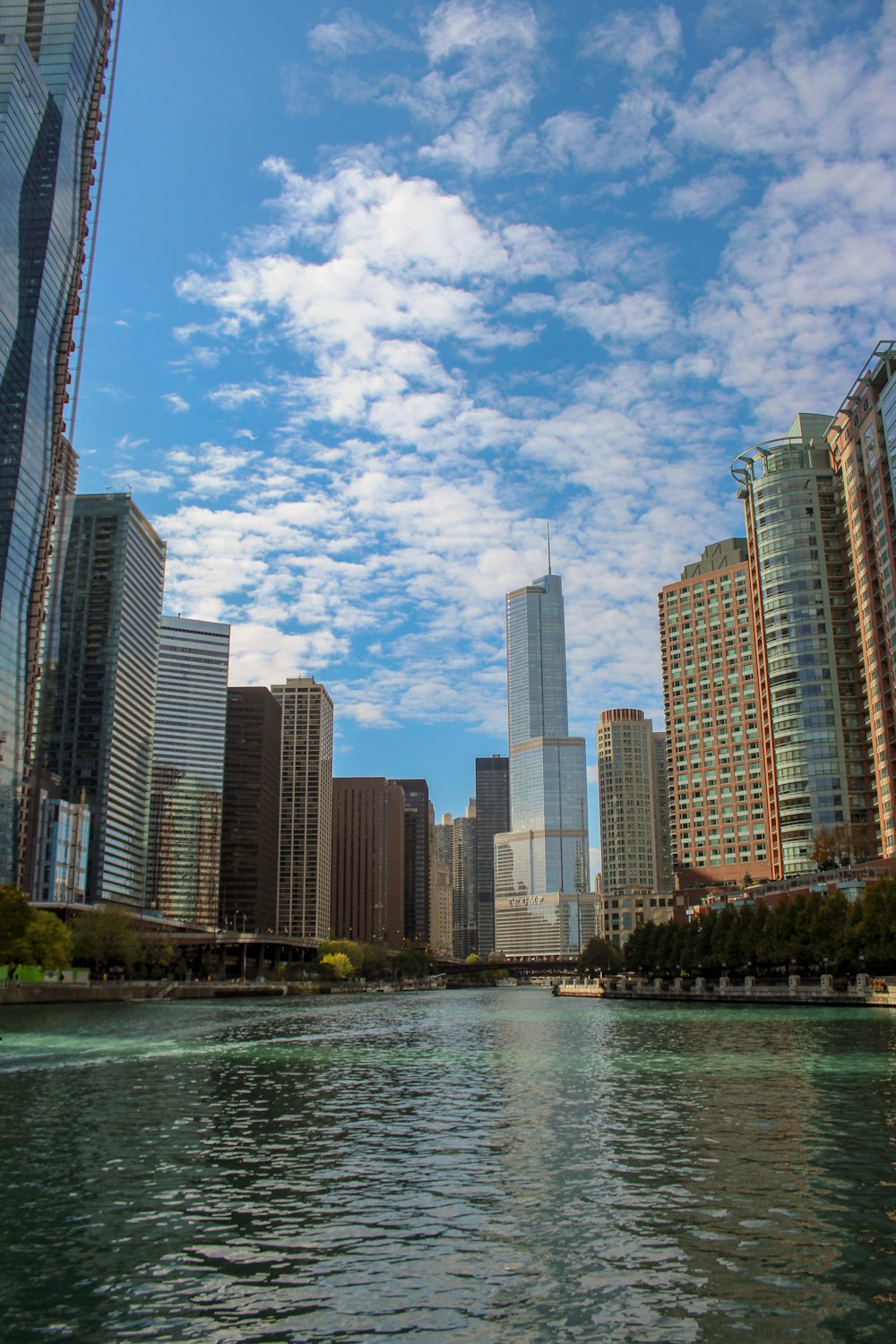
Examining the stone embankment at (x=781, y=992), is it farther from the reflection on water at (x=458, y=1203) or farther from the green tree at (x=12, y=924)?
the green tree at (x=12, y=924)

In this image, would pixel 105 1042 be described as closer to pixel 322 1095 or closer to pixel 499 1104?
pixel 322 1095

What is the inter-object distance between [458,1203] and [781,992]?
110966 mm

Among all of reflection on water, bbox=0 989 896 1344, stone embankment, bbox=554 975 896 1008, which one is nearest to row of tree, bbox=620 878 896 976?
stone embankment, bbox=554 975 896 1008

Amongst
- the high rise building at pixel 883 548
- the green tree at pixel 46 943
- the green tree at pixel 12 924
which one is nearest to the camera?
the green tree at pixel 12 924

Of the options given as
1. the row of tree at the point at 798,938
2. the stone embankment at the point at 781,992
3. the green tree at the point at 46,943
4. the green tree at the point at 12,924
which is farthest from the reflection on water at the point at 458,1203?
the green tree at the point at 46,943

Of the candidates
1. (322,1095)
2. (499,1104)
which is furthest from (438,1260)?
(322,1095)

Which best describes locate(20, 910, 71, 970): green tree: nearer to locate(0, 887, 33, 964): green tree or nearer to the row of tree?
locate(0, 887, 33, 964): green tree

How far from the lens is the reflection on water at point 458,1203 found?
815 inches

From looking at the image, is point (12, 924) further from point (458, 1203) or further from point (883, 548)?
point (883, 548)

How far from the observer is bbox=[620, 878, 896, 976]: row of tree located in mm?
119938

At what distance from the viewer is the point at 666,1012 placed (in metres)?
129

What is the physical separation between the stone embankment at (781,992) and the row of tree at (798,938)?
275cm

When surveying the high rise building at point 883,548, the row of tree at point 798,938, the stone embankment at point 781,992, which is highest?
the high rise building at point 883,548

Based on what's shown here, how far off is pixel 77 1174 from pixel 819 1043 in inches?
2148
